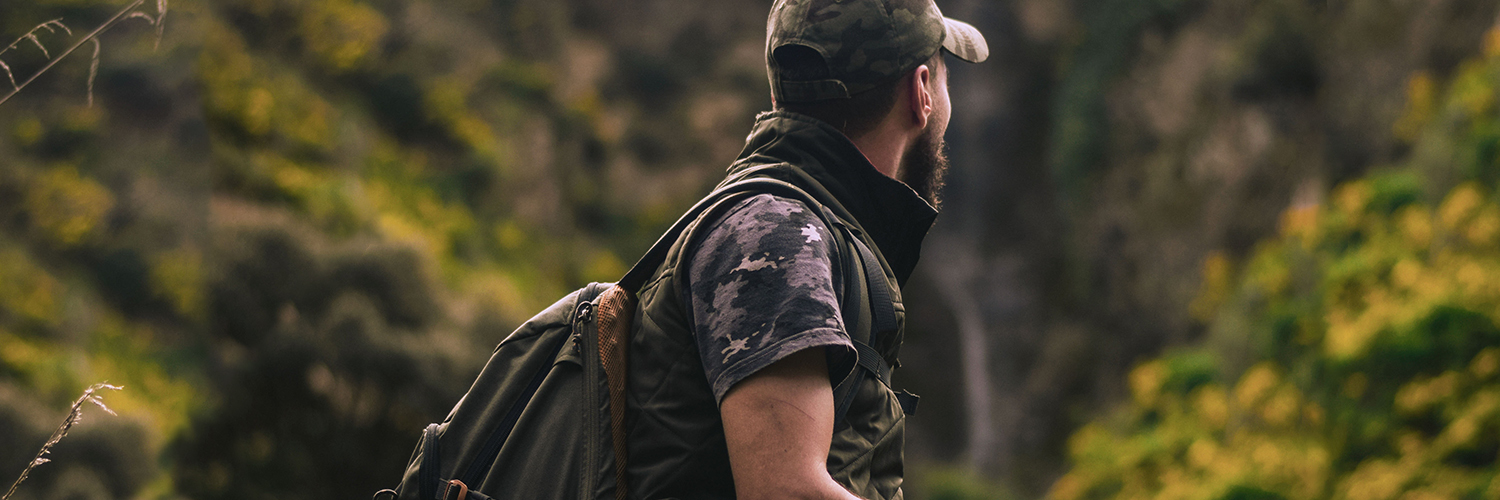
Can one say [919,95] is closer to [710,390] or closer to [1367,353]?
[710,390]

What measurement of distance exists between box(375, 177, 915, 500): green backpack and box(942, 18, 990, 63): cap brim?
0.49m

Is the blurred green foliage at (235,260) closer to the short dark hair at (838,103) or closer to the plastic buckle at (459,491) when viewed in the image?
the plastic buckle at (459,491)

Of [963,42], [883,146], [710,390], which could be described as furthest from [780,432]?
[963,42]

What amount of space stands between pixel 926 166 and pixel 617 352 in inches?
30.3

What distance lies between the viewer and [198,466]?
672cm

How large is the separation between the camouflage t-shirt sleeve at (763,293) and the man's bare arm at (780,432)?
1.2 inches

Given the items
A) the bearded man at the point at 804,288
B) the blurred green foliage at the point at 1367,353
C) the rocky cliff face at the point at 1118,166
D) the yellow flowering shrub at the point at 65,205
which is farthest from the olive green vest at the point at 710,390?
the yellow flowering shrub at the point at 65,205

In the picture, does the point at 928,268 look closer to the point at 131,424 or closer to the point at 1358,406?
the point at 1358,406

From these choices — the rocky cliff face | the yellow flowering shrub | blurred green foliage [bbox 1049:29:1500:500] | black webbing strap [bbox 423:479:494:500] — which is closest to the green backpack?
black webbing strap [bbox 423:479:494:500]

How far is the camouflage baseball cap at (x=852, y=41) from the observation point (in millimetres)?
1703

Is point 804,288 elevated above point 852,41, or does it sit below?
below

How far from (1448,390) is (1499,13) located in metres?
3.12

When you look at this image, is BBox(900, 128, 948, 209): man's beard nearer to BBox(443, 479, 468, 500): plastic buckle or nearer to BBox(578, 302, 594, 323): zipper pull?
BBox(578, 302, 594, 323): zipper pull

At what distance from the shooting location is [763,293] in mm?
1402
